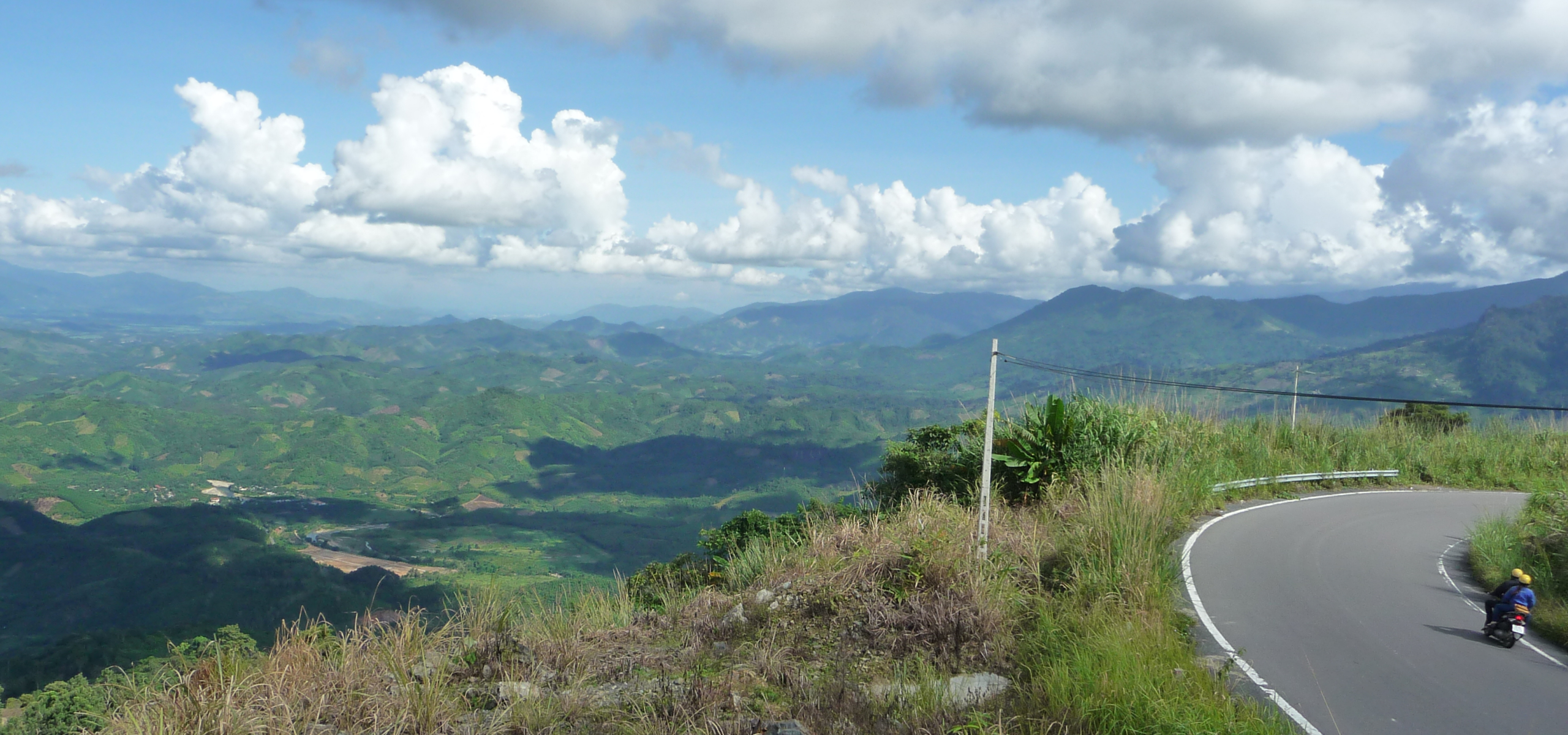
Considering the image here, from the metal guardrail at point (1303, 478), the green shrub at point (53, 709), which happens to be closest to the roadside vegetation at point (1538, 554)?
the metal guardrail at point (1303, 478)

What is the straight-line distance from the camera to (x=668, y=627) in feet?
29.6

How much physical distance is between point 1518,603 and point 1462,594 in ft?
7.44

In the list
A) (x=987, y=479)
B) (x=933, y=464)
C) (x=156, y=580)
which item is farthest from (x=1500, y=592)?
(x=156, y=580)

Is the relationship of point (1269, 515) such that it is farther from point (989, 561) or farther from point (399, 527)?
point (399, 527)

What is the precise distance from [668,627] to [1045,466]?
7.82 meters

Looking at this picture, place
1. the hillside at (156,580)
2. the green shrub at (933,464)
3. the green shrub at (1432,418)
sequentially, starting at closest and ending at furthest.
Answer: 1. the green shrub at (933,464)
2. the green shrub at (1432,418)
3. the hillside at (156,580)

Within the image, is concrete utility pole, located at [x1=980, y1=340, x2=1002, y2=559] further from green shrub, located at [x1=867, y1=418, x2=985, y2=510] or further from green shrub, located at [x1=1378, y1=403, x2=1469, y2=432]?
green shrub, located at [x1=1378, y1=403, x2=1469, y2=432]

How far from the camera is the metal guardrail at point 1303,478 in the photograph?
16.3 metres

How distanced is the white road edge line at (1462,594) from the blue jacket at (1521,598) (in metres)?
0.37

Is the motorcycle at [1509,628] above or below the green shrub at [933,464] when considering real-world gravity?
above

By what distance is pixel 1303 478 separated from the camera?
1794 cm

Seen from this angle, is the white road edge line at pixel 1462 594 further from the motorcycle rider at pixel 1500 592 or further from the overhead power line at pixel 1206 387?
the overhead power line at pixel 1206 387

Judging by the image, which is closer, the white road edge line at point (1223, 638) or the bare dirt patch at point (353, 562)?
the white road edge line at point (1223, 638)

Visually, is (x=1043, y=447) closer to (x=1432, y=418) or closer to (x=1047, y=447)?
(x=1047, y=447)
